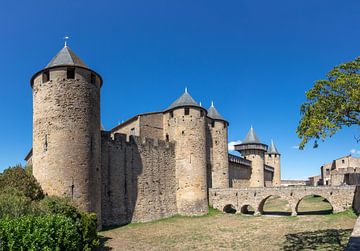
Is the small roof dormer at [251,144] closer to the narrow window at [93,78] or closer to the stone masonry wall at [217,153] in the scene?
the stone masonry wall at [217,153]

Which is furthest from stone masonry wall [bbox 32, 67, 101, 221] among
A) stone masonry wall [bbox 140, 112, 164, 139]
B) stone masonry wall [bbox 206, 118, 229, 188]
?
stone masonry wall [bbox 206, 118, 229, 188]

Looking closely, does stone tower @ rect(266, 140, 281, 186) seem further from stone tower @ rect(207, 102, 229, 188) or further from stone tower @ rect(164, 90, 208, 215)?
stone tower @ rect(164, 90, 208, 215)

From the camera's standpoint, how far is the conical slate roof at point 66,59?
56.7 feet

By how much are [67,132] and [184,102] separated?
37.1 ft

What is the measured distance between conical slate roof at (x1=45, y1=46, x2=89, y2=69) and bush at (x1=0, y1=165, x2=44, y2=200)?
18.2ft

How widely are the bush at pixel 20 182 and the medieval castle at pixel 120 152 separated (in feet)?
1.98

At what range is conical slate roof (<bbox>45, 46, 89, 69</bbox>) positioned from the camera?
56.7 ft

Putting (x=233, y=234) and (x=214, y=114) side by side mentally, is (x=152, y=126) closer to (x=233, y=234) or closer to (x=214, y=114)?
(x=214, y=114)

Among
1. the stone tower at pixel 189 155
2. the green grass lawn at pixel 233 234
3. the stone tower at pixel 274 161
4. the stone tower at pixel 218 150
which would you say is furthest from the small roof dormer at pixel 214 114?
the stone tower at pixel 274 161

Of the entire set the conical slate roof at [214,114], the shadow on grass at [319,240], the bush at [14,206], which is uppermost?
the conical slate roof at [214,114]

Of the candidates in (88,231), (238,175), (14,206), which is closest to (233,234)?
(88,231)

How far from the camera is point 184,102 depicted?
2606 cm

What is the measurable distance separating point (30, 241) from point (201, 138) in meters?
16.8

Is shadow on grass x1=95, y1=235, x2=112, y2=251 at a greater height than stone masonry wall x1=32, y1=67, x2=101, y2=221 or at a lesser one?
lesser
